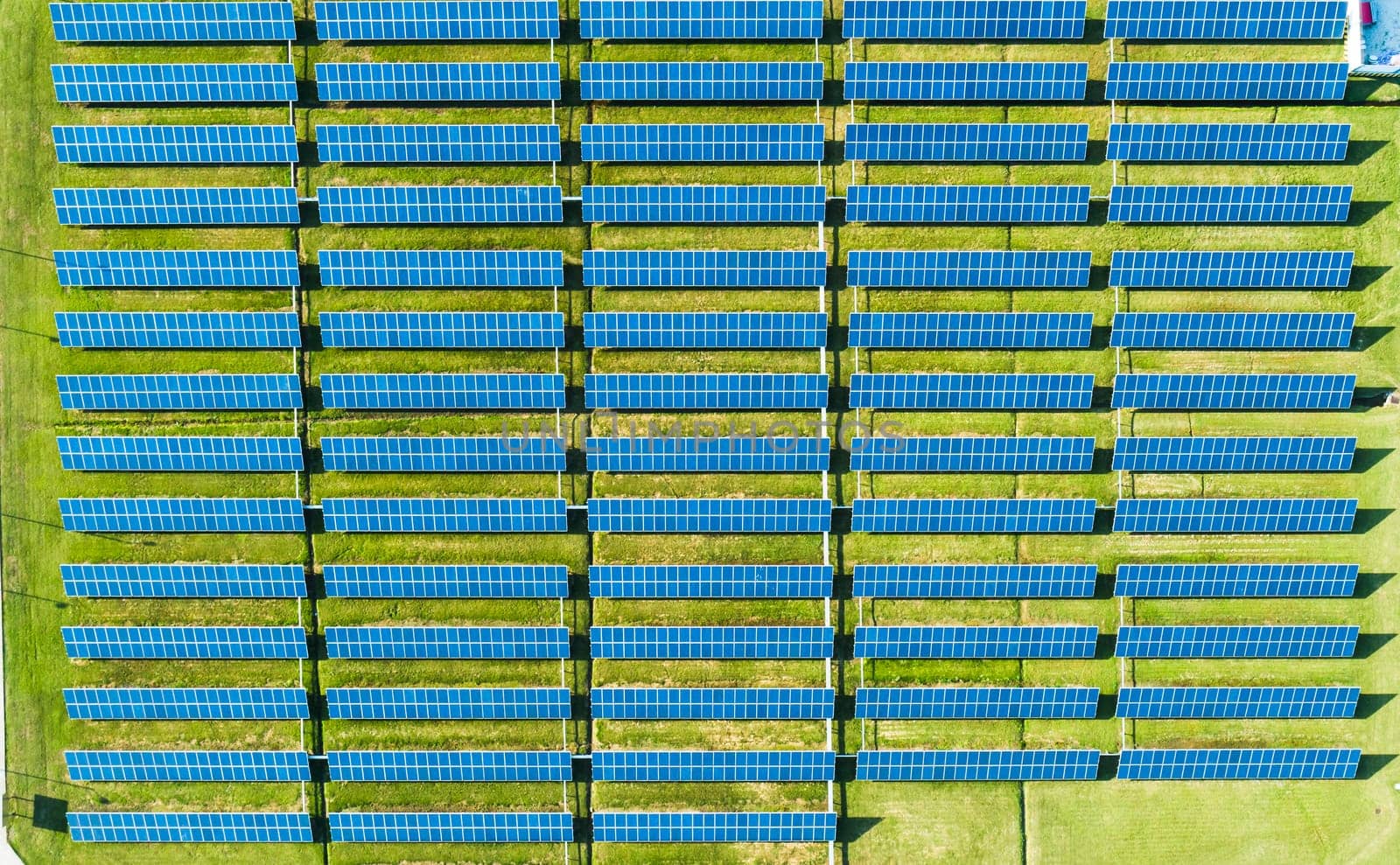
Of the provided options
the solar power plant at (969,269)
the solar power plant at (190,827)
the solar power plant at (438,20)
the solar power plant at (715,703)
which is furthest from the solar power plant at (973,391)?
the solar power plant at (190,827)

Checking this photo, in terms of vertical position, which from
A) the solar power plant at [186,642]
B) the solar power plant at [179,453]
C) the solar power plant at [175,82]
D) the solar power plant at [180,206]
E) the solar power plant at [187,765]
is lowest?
the solar power plant at [187,765]

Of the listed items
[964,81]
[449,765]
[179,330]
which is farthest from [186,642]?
[964,81]

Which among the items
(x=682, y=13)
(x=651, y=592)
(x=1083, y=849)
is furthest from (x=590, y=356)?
(x=1083, y=849)

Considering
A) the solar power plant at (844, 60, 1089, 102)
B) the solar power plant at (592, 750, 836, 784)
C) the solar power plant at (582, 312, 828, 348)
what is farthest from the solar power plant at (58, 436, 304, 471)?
the solar power plant at (844, 60, 1089, 102)

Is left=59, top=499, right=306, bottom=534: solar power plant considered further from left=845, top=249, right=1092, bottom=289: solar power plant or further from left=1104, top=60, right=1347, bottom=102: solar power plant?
left=1104, top=60, right=1347, bottom=102: solar power plant

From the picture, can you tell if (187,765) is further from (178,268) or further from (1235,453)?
(1235,453)

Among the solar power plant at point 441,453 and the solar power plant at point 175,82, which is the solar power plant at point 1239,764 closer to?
the solar power plant at point 441,453

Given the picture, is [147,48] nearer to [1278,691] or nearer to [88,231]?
[88,231]
